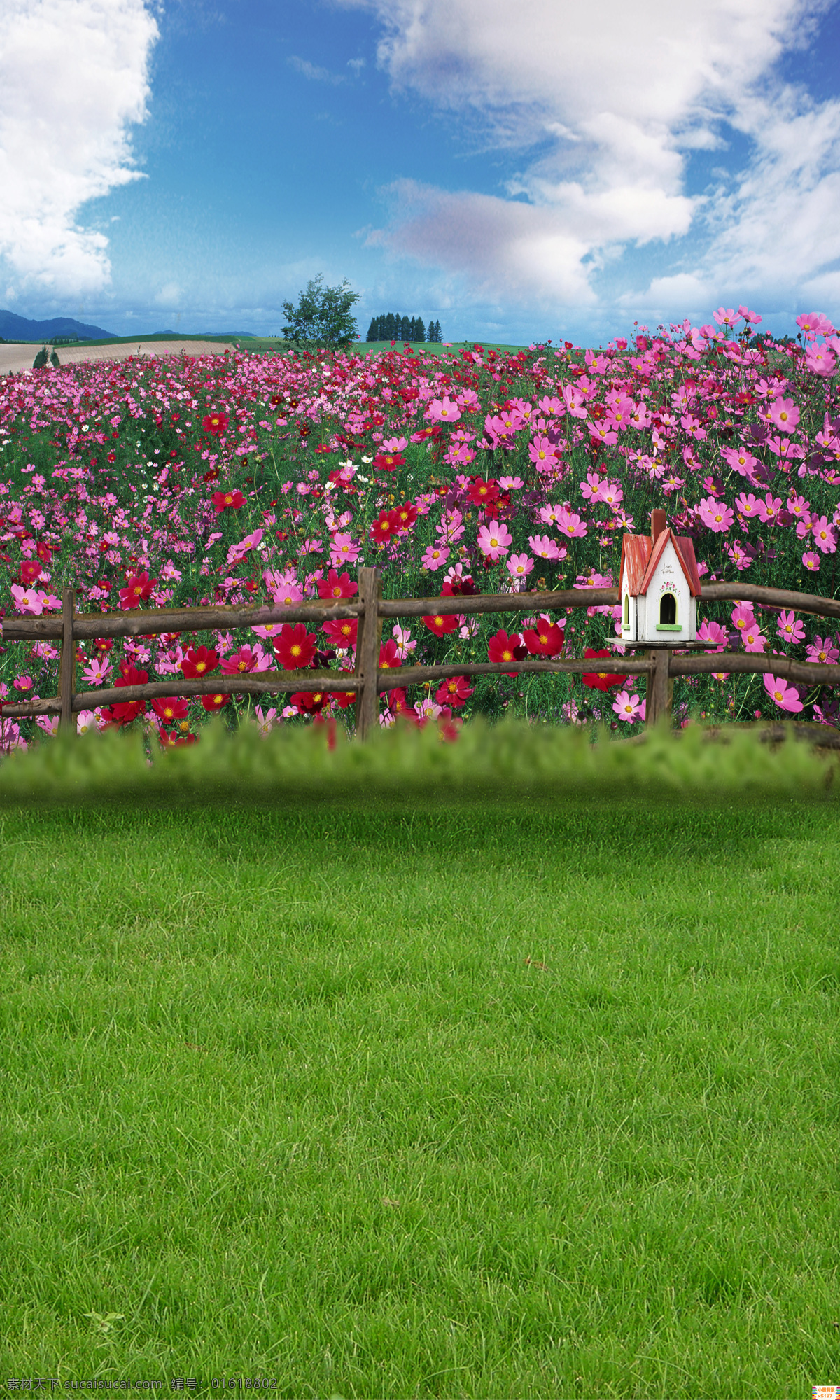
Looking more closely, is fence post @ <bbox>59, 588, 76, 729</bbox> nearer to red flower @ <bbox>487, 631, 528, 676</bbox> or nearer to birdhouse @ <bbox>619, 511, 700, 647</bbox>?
red flower @ <bbox>487, 631, 528, 676</bbox>

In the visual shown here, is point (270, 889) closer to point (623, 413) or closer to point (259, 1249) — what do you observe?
point (259, 1249)

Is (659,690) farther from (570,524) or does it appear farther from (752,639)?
(570,524)

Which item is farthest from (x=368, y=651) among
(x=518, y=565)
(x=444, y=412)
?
(x=444, y=412)

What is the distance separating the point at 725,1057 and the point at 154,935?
7.57 feet

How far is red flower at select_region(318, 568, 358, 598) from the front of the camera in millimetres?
6094

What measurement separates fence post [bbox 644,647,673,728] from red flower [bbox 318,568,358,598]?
1.87m

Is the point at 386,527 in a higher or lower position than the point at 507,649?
higher

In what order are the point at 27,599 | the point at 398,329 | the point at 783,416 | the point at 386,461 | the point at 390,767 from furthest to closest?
1. the point at 398,329
2. the point at 783,416
3. the point at 386,461
4. the point at 27,599
5. the point at 390,767

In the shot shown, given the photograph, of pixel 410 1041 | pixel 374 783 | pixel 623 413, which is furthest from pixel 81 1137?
pixel 623 413

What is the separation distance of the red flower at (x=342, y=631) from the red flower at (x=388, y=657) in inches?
7.4

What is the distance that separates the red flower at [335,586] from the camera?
609 centimetres

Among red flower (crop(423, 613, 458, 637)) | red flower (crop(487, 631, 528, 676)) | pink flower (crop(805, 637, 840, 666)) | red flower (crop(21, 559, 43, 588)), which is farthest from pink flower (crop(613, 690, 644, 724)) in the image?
red flower (crop(21, 559, 43, 588))

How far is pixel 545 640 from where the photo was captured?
6.09 m

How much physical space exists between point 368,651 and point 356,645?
0.16 meters
